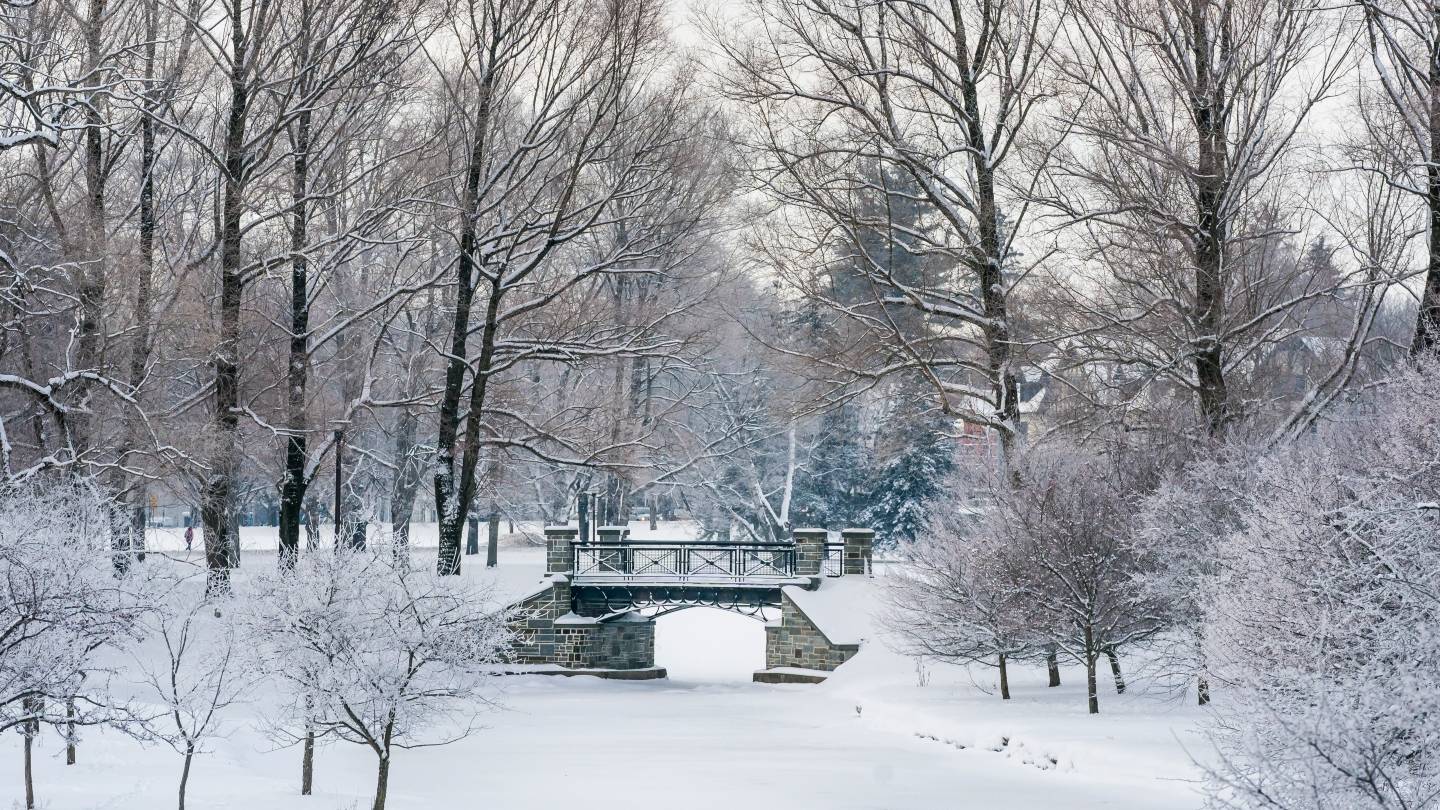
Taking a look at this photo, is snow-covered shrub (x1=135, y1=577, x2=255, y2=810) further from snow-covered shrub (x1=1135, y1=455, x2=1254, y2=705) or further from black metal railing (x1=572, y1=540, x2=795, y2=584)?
snow-covered shrub (x1=1135, y1=455, x2=1254, y2=705)

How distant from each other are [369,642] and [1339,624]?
30.9ft

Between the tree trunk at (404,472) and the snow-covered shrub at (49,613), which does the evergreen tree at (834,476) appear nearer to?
the tree trunk at (404,472)

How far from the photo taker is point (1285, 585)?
37.2 feet

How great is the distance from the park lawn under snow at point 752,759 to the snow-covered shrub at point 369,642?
1100mm

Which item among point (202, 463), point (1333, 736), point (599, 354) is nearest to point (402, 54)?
point (599, 354)

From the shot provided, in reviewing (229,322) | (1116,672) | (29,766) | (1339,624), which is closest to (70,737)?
(29,766)

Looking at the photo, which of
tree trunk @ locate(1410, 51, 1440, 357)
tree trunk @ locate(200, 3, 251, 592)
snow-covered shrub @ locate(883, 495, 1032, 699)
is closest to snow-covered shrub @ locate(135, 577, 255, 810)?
tree trunk @ locate(200, 3, 251, 592)

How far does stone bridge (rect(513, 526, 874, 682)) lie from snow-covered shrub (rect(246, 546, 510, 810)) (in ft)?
36.7

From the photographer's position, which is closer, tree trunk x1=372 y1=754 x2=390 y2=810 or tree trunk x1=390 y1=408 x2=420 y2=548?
tree trunk x1=372 y1=754 x2=390 y2=810

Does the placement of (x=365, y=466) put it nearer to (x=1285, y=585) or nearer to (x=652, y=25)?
(x=652, y=25)

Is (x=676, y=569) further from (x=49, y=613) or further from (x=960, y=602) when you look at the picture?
(x=49, y=613)

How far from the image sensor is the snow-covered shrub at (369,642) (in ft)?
46.0

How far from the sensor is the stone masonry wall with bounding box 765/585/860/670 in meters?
26.0

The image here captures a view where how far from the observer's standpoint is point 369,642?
14.3 m
